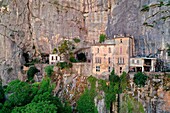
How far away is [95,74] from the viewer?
39406 millimetres

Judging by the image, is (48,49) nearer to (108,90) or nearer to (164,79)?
(108,90)

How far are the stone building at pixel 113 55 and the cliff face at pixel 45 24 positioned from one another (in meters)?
7.16

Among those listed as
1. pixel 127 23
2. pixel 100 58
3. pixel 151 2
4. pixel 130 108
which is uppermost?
pixel 151 2

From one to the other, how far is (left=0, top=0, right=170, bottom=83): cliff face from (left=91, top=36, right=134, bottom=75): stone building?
23.5 feet

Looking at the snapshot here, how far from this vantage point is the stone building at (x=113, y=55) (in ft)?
125

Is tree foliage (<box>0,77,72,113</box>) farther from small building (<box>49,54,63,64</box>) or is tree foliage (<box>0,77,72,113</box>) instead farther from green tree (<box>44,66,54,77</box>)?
small building (<box>49,54,63,64</box>)

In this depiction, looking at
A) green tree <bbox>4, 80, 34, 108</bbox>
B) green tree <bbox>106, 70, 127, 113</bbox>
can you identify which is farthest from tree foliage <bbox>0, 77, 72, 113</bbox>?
green tree <bbox>106, 70, 127, 113</bbox>

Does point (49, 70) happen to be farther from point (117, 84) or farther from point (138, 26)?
point (138, 26)

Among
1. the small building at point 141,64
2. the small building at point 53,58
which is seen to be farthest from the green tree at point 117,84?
the small building at point 53,58

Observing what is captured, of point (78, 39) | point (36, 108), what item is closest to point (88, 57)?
point (78, 39)

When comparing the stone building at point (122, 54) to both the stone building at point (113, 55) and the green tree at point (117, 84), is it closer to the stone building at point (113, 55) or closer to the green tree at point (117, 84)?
the stone building at point (113, 55)

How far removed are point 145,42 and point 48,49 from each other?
21.4 meters

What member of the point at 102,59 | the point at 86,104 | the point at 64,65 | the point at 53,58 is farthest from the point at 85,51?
the point at 86,104

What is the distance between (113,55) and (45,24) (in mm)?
19064
